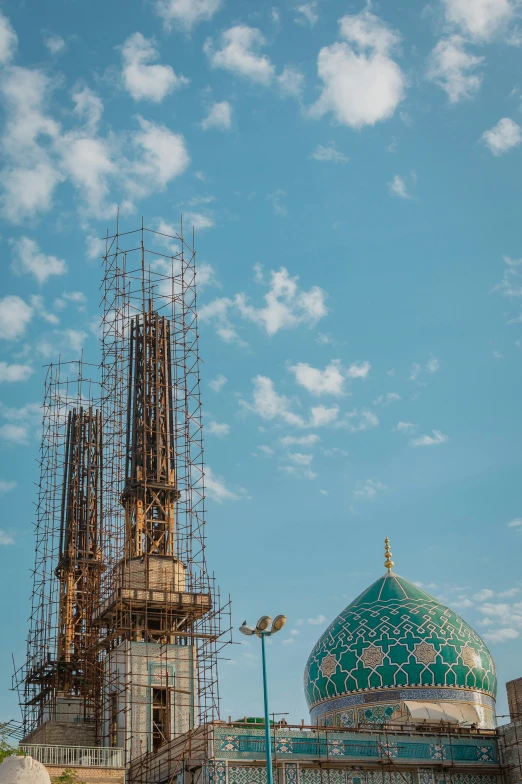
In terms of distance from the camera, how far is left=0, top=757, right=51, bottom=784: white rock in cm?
1659

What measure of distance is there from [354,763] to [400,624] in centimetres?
733

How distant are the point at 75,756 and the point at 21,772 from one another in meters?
11.6

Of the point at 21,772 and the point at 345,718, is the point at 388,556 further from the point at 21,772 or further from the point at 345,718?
the point at 21,772

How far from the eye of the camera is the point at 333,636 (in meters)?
32.9

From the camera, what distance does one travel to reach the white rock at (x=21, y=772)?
653 inches

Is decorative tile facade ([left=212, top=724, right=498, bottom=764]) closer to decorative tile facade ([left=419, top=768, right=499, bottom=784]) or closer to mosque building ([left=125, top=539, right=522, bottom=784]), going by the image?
mosque building ([left=125, top=539, right=522, bottom=784])

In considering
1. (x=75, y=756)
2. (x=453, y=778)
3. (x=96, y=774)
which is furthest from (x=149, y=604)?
(x=453, y=778)

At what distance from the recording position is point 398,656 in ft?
102

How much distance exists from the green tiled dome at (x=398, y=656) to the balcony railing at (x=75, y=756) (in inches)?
271

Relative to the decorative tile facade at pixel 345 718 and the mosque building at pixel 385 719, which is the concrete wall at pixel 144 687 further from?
the decorative tile facade at pixel 345 718

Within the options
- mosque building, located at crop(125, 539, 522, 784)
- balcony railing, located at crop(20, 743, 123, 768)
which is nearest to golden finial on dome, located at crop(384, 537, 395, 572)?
mosque building, located at crop(125, 539, 522, 784)

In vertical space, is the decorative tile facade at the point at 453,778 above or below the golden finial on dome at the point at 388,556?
below

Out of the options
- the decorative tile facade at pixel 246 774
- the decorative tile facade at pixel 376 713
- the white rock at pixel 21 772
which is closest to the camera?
the white rock at pixel 21 772

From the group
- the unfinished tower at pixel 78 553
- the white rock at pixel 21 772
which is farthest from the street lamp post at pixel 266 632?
the unfinished tower at pixel 78 553
